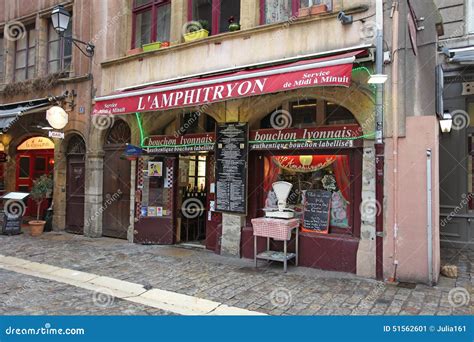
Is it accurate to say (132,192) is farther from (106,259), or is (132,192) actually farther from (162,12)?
(162,12)

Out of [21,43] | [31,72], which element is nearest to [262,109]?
[31,72]

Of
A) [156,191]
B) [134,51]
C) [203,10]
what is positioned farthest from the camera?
[134,51]

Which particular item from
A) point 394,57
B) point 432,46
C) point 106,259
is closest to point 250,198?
point 106,259

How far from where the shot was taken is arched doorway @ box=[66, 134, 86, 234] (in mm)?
11008

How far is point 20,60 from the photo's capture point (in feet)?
42.8

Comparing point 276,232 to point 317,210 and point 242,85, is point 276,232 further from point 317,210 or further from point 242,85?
point 242,85

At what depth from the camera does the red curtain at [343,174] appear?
7.07m

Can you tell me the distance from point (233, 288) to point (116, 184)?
5587mm

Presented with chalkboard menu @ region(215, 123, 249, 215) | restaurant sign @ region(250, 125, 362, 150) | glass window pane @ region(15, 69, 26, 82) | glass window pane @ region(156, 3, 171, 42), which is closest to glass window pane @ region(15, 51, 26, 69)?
glass window pane @ region(15, 69, 26, 82)

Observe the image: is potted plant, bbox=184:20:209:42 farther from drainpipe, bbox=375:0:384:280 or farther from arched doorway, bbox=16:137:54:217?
arched doorway, bbox=16:137:54:217

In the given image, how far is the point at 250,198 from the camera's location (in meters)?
8.01

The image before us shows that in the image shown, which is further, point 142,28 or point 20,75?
point 20,75

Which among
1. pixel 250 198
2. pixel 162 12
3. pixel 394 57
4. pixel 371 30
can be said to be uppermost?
pixel 162 12

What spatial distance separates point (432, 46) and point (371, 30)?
3.46 ft
